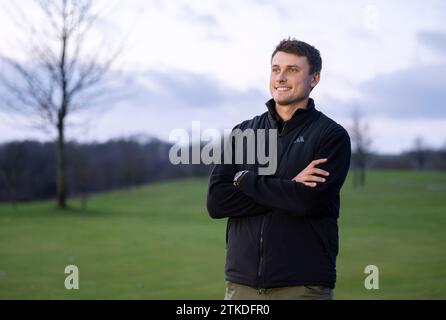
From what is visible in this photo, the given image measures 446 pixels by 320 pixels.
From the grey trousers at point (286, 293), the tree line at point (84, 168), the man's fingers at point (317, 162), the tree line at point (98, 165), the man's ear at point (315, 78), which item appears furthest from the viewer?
the tree line at point (98, 165)

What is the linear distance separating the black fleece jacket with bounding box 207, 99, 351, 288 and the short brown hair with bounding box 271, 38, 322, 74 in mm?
263

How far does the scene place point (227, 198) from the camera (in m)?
4.44

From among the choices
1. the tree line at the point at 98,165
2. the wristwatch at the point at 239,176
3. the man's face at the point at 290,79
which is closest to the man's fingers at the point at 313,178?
the wristwatch at the point at 239,176

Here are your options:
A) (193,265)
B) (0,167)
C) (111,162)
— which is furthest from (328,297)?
(111,162)

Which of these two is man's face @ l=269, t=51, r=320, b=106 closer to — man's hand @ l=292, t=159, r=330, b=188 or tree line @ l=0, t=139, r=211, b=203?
man's hand @ l=292, t=159, r=330, b=188

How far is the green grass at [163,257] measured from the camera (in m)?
9.45

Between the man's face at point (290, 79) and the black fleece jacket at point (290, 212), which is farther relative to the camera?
the man's face at point (290, 79)

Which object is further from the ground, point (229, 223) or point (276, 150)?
point (276, 150)

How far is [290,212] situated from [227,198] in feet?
1.83

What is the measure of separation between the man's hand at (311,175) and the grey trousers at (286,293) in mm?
668

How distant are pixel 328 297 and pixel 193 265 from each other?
807cm

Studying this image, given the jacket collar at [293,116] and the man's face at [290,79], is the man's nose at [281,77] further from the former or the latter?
the jacket collar at [293,116]

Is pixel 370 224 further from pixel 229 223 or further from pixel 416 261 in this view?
pixel 229 223

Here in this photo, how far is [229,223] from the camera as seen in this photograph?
4.42 meters
